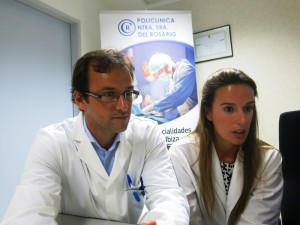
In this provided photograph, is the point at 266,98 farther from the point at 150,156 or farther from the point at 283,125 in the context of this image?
the point at 150,156

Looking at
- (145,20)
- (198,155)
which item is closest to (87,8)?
→ (145,20)

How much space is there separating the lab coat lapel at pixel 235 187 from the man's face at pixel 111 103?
57 centimetres

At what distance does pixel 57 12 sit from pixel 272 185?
2.00m

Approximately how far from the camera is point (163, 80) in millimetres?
2297

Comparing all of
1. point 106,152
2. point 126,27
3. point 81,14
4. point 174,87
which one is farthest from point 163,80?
point 106,152

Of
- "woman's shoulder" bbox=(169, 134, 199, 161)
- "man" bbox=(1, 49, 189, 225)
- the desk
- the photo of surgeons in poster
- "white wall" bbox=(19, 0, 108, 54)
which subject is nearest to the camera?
the desk

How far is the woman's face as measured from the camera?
1.22 metres

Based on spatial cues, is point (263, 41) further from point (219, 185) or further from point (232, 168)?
point (219, 185)

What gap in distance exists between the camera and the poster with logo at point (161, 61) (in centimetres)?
228

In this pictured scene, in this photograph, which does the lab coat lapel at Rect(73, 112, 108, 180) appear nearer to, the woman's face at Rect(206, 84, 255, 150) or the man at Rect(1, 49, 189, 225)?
the man at Rect(1, 49, 189, 225)

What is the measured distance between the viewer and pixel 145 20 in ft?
7.85

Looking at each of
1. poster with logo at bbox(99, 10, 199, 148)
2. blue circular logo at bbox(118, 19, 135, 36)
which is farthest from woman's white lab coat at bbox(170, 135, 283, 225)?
blue circular logo at bbox(118, 19, 135, 36)

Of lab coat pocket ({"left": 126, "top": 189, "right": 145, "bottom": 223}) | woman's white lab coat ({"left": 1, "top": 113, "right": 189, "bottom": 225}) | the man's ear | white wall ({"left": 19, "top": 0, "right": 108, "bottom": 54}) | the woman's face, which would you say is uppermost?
white wall ({"left": 19, "top": 0, "right": 108, "bottom": 54})

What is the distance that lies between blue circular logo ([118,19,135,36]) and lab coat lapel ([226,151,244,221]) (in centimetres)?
157
